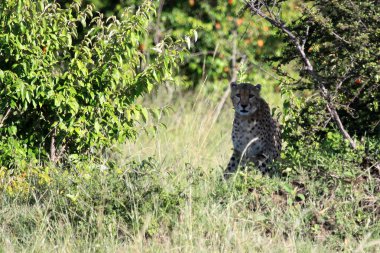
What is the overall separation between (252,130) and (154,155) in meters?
1.39

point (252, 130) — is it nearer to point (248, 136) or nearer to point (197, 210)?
point (248, 136)

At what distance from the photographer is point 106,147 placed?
23.7 ft

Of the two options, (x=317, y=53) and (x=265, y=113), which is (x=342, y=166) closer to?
(x=317, y=53)

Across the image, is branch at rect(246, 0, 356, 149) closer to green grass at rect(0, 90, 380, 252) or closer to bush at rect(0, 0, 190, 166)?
green grass at rect(0, 90, 380, 252)

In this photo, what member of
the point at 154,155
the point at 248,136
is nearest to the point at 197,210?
the point at 154,155

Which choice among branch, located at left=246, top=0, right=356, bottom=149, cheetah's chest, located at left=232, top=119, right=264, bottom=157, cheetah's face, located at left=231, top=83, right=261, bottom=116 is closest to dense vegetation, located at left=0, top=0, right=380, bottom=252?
branch, located at left=246, top=0, right=356, bottom=149

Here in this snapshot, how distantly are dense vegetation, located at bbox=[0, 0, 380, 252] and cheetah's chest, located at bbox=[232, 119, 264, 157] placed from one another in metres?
0.41

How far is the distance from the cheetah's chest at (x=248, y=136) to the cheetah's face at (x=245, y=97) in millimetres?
113

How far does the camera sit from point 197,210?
18.9 ft

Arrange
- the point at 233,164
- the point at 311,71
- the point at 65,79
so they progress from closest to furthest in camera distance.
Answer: the point at 311,71 → the point at 65,79 → the point at 233,164

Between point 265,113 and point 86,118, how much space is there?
182cm

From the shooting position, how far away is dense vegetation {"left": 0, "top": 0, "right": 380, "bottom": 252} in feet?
18.4

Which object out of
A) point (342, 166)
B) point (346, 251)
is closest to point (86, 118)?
point (342, 166)

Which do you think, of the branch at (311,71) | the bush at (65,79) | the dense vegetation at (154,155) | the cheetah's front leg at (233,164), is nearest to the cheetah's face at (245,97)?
the cheetah's front leg at (233,164)
